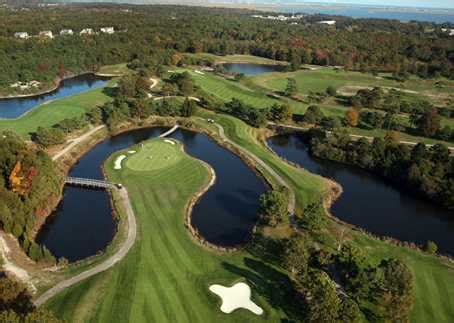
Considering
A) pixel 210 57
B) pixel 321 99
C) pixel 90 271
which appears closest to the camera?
pixel 90 271

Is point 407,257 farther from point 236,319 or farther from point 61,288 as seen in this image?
point 61,288

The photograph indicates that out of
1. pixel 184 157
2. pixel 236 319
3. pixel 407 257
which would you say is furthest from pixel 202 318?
pixel 184 157

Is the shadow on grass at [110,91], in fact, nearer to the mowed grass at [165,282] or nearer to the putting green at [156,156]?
the putting green at [156,156]

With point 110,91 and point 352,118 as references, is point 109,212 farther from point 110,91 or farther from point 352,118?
point 110,91

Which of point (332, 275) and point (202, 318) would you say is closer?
point (202, 318)

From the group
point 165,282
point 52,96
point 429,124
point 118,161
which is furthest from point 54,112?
point 429,124

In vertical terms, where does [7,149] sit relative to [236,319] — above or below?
above
